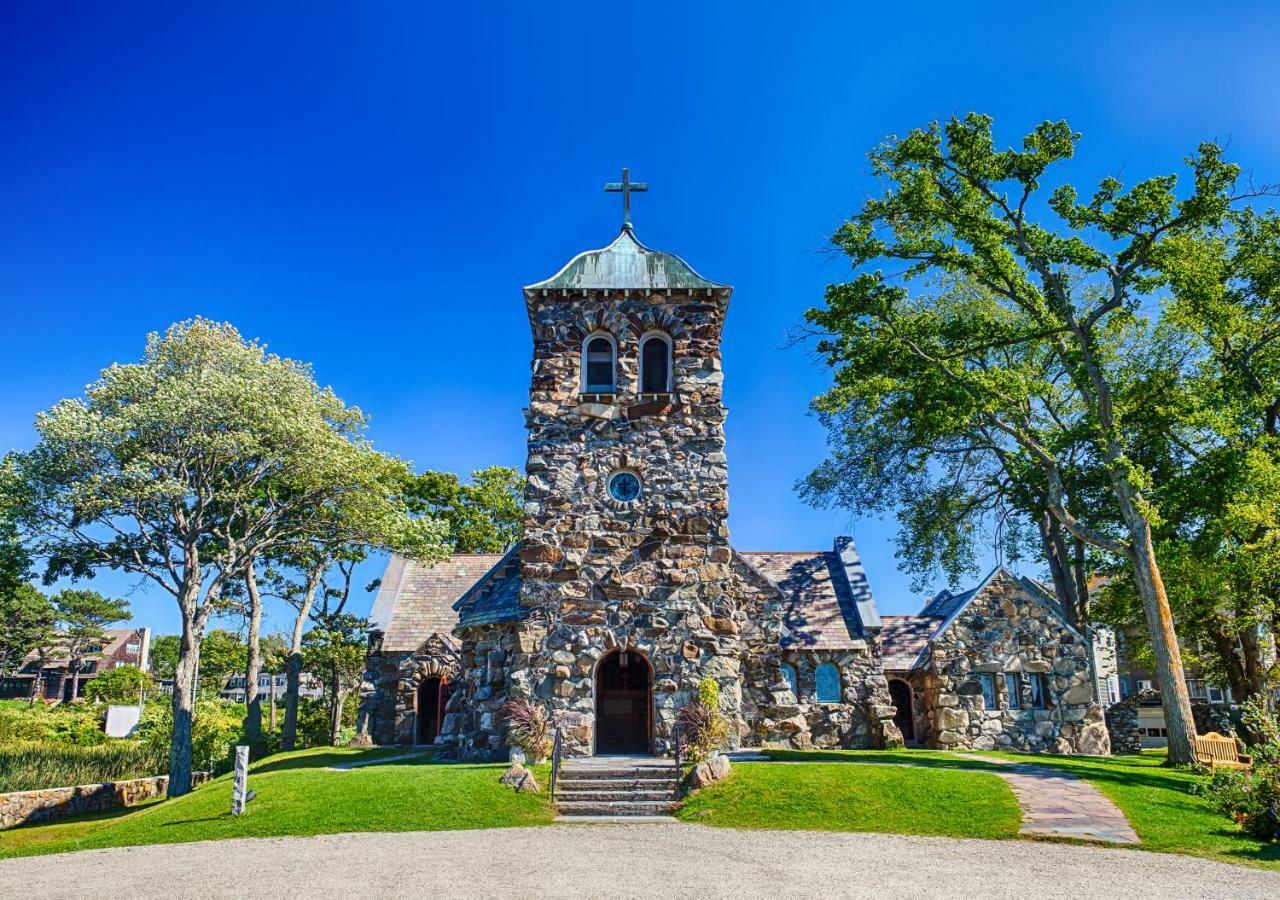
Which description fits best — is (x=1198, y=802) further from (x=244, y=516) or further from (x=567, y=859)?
(x=244, y=516)

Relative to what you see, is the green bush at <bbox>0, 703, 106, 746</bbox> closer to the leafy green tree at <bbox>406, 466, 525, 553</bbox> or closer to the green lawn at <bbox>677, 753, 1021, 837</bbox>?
the leafy green tree at <bbox>406, 466, 525, 553</bbox>

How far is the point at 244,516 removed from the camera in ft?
86.4

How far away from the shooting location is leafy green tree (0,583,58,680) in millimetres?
50969

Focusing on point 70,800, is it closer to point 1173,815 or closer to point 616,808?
point 616,808

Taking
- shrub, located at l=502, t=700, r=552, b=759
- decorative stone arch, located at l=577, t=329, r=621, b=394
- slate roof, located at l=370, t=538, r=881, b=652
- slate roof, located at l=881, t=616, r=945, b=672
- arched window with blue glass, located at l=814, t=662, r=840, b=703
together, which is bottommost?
shrub, located at l=502, t=700, r=552, b=759

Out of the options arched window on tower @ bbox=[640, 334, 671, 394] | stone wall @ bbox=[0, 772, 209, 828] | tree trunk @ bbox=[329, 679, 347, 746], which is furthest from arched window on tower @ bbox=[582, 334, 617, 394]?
tree trunk @ bbox=[329, 679, 347, 746]

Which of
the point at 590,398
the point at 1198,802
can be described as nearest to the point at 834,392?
the point at 590,398

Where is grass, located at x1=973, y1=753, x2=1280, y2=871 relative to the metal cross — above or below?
below

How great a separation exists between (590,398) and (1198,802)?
14708mm

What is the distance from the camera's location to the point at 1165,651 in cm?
1925

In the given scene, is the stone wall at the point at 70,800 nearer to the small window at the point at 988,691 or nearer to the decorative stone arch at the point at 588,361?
the decorative stone arch at the point at 588,361

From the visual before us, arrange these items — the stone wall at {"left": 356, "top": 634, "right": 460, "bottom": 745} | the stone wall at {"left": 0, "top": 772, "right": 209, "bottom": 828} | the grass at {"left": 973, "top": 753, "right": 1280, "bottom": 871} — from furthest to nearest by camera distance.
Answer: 1. the stone wall at {"left": 356, "top": 634, "right": 460, "bottom": 745}
2. the stone wall at {"left": 0, "top": 772, "right": 209, "bottom": 828}
3. the grass at {"left": 973, "top": 753, "right": 1280, "bottom": 871}

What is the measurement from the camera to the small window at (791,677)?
24.8 metres

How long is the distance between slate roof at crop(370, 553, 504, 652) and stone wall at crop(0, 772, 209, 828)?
25.5 feet
